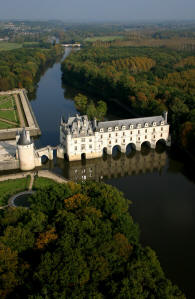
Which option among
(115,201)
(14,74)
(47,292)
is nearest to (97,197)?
(115,201)

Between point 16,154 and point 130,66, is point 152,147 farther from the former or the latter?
point 130,66

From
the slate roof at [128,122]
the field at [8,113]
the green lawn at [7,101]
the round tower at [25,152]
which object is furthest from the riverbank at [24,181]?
the green lawn at [7,101]

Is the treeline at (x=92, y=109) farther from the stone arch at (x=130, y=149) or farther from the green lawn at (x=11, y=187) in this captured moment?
the green lawn at (x=11, y=187)

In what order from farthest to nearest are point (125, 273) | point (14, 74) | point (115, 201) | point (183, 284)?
point (14, 74)
point (115, 201)
point (183, 284)
point (125, 273)

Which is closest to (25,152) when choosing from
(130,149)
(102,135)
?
(102,135)

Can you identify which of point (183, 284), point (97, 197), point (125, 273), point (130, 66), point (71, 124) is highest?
point (130, 66)

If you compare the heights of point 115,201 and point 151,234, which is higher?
point 115,201
